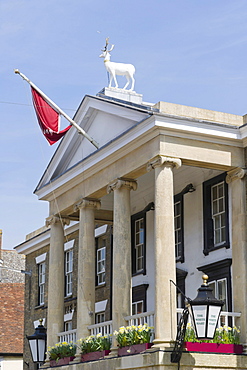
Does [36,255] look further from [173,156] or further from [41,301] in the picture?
[173,156]

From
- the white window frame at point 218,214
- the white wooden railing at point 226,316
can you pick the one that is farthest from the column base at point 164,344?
the white window frame at point 218,214

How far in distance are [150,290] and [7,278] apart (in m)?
28.0

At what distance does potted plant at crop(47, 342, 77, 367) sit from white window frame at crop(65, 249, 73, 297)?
7531mm

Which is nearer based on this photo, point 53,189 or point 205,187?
point 205,187

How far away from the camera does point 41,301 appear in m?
35.3

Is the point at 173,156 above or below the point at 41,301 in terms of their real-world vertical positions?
above

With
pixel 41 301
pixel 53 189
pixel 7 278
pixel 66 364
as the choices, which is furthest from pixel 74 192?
pixel 7 278

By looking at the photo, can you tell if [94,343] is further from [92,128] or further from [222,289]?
[92,128]

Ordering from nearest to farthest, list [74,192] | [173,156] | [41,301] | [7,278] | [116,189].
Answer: [173,156] → [116,189] → [74,192] → [41,301] → [7,278]

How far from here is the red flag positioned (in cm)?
2389

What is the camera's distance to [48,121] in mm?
24016

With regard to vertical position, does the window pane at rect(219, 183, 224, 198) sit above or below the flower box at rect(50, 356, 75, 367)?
above

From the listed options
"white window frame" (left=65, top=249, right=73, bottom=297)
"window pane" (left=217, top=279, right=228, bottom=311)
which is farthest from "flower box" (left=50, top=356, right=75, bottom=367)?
"white window frame" (left=65, top=249, right=73, bottom=297)

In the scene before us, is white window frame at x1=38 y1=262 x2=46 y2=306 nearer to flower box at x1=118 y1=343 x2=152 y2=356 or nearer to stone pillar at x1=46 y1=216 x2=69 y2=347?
stone pillar at x1=46 y1=216 x2=69 y2=347
